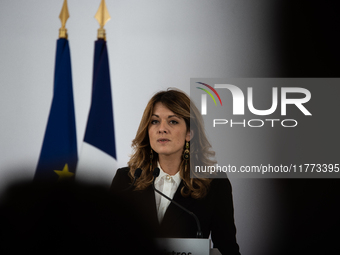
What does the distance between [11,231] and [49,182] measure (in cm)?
5

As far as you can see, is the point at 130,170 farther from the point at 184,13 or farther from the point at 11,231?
the point at 11,231

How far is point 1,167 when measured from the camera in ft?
10.00

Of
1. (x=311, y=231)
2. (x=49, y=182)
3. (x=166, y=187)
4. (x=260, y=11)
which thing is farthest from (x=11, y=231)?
(x=260, y=11)

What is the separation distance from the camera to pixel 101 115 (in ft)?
8.99

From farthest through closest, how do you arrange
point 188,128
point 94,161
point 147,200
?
point 94,161 → point 188,128 → point 147,200

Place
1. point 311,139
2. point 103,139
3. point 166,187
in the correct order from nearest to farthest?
point 166,187
point 103,139
point 311,139

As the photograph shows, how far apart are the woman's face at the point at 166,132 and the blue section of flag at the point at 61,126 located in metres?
0.73

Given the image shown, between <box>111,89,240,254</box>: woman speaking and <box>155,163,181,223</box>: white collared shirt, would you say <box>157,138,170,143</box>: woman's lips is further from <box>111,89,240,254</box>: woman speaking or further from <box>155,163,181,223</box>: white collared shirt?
<box>155,163,181,223</box>: white collared shirt

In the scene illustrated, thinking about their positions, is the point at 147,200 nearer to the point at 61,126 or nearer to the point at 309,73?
the point at 61,126

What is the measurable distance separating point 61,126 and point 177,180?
1.06 metres

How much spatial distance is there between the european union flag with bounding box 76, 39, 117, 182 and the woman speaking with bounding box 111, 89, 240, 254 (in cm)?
38

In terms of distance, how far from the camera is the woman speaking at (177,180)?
2.04 m

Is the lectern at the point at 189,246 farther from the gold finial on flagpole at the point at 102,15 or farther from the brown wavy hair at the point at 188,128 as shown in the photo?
the gold finial on flagpole at the point at 102,15

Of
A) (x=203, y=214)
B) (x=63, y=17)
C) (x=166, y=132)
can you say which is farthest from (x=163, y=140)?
(x=63, y=17)
